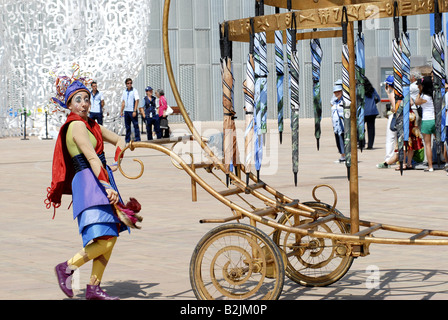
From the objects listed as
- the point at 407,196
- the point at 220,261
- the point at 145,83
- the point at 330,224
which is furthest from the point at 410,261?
the point at 145,83

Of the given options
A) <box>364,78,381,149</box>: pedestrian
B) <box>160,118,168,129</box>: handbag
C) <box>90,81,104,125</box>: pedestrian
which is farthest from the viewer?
<box>160,118,168,129</box>: handbag

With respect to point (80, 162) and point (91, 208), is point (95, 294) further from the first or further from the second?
point (80, 162)

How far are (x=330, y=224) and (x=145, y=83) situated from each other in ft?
112

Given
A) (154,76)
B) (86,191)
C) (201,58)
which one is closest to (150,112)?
(154,76)

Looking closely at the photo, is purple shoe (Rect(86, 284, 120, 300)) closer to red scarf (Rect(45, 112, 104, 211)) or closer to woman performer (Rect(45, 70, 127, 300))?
woman performer (Rect(45, 70, 127, 300))

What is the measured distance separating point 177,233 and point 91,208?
298 centimetres

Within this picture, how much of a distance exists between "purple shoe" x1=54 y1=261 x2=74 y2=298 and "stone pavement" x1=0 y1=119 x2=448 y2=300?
139 mm

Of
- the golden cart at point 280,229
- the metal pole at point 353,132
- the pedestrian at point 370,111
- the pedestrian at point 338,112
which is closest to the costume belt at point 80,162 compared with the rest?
the golden cart at point 280,229

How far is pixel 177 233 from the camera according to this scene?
892 centimetres

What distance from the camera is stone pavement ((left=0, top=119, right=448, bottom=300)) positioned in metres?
6.43

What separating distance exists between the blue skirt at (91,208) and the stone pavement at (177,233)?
543mm

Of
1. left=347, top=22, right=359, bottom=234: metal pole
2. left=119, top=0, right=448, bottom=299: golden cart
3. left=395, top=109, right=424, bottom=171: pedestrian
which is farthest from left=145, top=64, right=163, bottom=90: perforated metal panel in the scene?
left=347, top=22, right=359, bottom=234: metal pole

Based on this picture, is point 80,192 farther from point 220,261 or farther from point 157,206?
point 157,206

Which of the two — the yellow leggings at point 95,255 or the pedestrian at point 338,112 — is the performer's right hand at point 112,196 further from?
the pedestrian at point 338,112
